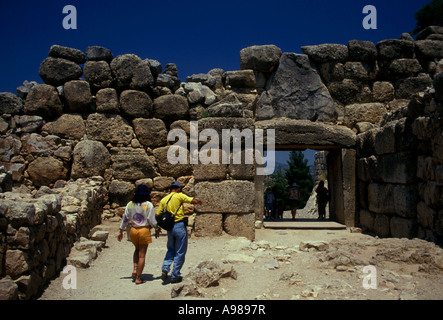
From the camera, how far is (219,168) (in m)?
6.88

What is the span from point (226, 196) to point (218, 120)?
147 centimetres

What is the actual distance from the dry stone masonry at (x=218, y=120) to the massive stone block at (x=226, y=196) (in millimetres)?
19

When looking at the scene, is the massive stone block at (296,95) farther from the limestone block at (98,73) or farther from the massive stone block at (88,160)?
the massive stone block at (88,160)

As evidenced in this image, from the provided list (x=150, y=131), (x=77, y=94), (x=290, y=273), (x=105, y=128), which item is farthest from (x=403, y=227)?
(x=77, y=94)

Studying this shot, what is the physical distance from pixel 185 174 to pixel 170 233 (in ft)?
14.3

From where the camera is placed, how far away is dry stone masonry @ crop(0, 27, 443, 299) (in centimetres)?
703

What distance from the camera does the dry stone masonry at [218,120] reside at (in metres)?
7.03

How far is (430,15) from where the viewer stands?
1947 cm

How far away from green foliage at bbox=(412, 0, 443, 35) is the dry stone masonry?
40.5 ft

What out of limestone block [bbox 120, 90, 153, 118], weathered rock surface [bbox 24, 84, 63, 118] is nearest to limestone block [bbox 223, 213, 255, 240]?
limestone block [bbox 120, 90, 153, 118]

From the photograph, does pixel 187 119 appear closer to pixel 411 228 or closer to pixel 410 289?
pixel 411 228

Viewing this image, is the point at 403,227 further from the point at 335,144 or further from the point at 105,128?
the point at 105,128

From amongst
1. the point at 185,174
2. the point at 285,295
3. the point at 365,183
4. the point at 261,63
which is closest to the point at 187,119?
the point at 185,174

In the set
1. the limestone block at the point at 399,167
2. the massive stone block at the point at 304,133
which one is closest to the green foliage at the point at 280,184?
the massive stone block at the point at 304,133
